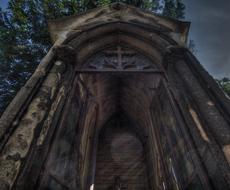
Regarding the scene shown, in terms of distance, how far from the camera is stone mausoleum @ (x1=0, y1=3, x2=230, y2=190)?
7.62 feet

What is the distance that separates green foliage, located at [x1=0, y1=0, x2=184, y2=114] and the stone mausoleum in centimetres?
385

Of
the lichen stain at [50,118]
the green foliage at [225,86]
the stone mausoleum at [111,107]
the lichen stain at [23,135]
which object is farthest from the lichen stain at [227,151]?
the green foliage at [225,86]

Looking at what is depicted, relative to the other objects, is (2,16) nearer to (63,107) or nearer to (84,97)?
(84,97)

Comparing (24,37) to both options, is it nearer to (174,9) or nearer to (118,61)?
(118,61)

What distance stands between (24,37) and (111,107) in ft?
18.5

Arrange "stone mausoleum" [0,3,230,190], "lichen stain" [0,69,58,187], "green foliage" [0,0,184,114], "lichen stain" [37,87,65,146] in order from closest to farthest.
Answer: "lichen stain" [0,69,58,187], "stone mausoleum" [0,3,230,190], "lichen stain" [37,87,65,146], "green foliage" [0,0,184,114]

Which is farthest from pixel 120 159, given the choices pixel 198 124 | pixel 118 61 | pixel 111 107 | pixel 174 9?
pixel 174 9

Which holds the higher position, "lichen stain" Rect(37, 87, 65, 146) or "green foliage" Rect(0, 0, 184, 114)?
"green foliage" Rect(0, 0, 184, 114)

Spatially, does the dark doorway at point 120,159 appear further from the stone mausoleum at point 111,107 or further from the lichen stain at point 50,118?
the lichen stain at point 50,118

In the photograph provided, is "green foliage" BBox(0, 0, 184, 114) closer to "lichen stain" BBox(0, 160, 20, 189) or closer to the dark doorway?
the dark doorway

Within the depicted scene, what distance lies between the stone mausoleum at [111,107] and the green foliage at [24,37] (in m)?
3.85

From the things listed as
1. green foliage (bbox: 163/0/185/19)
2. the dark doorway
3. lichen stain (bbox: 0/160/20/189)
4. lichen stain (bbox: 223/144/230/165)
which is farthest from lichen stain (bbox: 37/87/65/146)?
green foliage (bbox: 163/0/185/19)

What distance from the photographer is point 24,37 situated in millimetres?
8070

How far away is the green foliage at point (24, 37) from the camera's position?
7.36 metres
